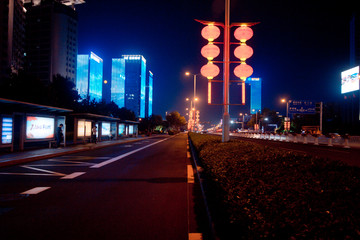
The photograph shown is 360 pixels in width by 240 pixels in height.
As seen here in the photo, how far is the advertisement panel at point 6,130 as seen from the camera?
1380 centimetres

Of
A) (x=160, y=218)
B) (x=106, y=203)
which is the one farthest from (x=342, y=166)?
(x=106, y=203)

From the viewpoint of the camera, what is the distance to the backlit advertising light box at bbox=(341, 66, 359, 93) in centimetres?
4112

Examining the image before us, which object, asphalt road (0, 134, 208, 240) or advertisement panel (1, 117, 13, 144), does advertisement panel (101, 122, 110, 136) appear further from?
asphalt road (0, 134, 208, 240)

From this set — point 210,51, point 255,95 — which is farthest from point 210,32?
point 255,95

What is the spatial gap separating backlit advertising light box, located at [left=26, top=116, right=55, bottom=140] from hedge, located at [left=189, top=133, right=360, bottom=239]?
17.1 meters

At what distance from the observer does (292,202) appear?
211 cm

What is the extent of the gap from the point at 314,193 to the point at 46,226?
4128 millimetres

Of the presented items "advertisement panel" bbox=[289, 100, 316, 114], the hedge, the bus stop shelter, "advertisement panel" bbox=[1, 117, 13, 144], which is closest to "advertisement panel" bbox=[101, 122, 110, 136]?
the bus stop shelter

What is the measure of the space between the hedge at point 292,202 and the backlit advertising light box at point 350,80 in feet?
159

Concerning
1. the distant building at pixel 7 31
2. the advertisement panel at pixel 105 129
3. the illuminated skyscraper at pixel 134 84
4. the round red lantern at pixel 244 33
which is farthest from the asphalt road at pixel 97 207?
the illuminated skyscraper at pixel 134 84

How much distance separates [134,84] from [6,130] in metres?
182

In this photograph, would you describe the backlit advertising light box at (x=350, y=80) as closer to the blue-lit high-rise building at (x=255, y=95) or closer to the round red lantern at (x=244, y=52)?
the round red lantern at (x=244, y=52)

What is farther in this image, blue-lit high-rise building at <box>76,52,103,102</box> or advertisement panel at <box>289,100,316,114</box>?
blue-lit high-rise building at <box>76,52,103,102</box>

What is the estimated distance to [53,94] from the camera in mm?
33688
